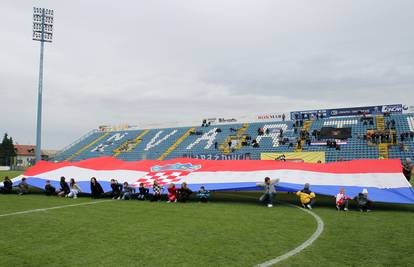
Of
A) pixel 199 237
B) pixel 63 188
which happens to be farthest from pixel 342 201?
pixel 63 188

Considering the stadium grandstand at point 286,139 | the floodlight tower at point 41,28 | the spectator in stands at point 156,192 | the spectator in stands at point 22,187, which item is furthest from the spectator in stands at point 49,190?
the stadium grandstand at point 286,139

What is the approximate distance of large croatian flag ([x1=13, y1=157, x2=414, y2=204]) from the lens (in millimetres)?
11641

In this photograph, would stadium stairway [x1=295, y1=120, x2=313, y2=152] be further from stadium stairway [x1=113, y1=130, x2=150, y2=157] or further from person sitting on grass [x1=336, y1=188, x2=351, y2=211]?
person sitting on grass [x1=336, y1=188, x2=351, y2=211]

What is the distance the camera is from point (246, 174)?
1387cm

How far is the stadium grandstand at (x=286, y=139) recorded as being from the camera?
29547 millimetres

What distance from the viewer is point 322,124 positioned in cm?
3453

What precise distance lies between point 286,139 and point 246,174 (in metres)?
20.6

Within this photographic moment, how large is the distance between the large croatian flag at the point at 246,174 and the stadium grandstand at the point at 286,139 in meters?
13.6

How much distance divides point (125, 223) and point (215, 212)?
2.81m

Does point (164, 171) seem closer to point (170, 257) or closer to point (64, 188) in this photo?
point (64, 188)

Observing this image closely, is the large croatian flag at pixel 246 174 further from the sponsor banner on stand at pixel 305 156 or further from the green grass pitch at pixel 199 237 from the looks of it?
the sponsor banner on stand at pixel 305 156

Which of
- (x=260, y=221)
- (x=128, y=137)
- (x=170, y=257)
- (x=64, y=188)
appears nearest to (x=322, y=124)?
(x=128, y=137)

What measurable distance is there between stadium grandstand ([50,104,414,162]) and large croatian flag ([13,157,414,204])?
13.6 meters

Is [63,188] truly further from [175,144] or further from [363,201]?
[175,144]
